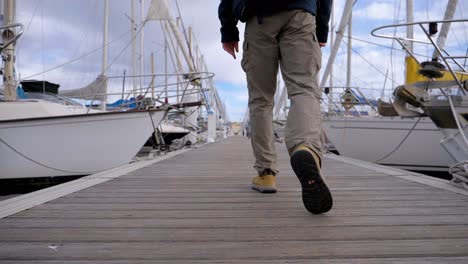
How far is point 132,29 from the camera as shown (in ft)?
53.5

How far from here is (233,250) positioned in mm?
1265

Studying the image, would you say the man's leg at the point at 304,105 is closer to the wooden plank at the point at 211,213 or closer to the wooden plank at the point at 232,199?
the wooden plank at the point at 211,213

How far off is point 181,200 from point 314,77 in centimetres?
104

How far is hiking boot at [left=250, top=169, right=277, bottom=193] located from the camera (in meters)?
2.37

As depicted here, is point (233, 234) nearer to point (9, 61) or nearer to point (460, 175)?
point (460, 175)

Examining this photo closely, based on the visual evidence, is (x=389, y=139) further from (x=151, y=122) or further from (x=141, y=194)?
(x=141, y=194)

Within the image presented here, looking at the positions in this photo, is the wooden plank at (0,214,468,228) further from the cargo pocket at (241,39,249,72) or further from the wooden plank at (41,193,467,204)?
the cargo pocket at (241,39,249,72)

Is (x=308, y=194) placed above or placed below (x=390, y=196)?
above

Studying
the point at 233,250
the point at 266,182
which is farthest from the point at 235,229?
the point at 266,182

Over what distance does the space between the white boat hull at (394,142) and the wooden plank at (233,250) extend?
6194 millimetres

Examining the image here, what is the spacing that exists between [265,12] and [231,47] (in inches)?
19.8

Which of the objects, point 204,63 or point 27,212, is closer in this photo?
point 27,212

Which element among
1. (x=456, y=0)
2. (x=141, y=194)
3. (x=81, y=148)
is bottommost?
(x=81, y=148)

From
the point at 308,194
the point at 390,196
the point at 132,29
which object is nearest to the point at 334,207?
the point at 308,194
